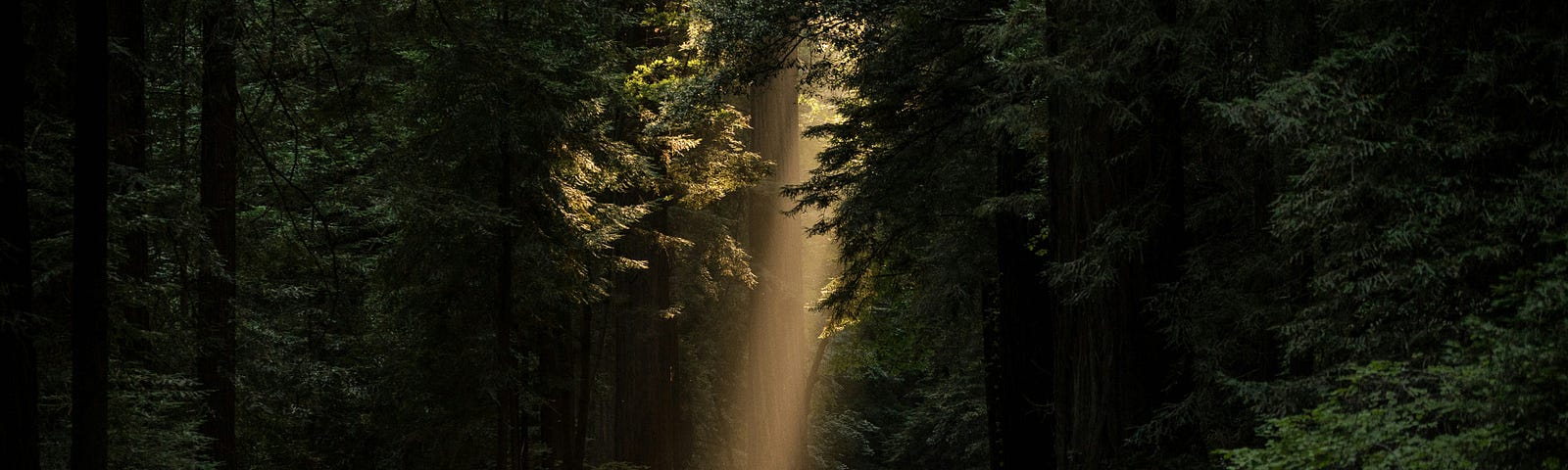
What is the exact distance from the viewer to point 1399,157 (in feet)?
21.5

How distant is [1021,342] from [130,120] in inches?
371

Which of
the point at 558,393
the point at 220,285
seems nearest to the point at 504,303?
the point at 220,285

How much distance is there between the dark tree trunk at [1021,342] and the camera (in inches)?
521

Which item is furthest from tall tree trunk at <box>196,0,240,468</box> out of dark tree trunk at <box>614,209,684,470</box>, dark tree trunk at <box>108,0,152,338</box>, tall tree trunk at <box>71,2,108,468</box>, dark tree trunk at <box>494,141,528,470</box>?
dark tree trunk at <box>614,209,684,470</box>

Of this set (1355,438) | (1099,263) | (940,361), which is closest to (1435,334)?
(1355,438)

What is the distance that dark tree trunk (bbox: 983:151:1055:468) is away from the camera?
43.4 feet

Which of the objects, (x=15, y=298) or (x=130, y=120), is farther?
(x=130, y=120)

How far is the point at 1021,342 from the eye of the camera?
1344 centimetres

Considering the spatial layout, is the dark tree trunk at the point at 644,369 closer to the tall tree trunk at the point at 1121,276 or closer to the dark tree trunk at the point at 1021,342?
the dark tree trunk at the point at 1021,342

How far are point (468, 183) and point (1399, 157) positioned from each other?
33.0 ft

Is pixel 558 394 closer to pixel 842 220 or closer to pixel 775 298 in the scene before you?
pixel 842 220

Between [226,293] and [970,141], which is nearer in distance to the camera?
[226,293]

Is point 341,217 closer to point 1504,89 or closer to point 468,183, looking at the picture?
point 468,183

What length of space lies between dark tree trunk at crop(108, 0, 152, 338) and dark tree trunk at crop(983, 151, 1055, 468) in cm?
850
